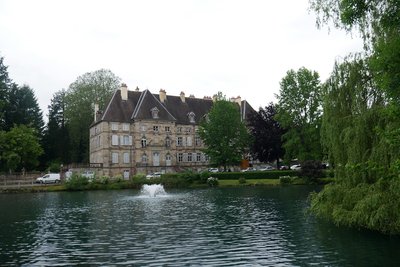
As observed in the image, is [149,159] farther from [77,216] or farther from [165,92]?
[77,216]

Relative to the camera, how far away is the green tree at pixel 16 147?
191 ft

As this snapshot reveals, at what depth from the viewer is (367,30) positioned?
55.7 feet

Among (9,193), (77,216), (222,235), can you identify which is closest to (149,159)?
(9,193)

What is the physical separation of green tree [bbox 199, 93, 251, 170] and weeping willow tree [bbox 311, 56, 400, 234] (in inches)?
1682

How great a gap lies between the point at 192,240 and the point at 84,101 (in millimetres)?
69597

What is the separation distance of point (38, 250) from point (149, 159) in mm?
56324

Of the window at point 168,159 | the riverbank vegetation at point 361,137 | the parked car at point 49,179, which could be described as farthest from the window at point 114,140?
the riverbank vegetation at point 361,137

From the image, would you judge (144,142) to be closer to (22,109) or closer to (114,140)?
(114,140)

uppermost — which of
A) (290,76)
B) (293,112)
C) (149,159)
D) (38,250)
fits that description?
(290,76)

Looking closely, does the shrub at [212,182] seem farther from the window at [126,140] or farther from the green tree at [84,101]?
the green tree at [84,101]

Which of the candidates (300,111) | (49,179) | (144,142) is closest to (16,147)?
(49,179)

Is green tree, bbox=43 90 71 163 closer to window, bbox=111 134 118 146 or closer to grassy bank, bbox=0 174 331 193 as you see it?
window, bbox=111 134 118 146

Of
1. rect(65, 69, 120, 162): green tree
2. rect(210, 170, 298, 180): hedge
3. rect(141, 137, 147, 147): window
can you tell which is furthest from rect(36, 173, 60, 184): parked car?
rect(210, 170, 298, 180): hedge

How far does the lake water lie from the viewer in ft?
44.2
